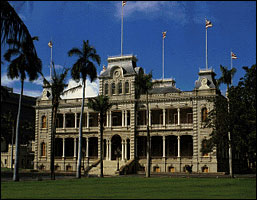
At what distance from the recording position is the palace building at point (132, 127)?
62562mm

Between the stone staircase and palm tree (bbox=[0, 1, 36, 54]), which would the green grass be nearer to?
palm tree (bbox=[0, 1, 36, 54])

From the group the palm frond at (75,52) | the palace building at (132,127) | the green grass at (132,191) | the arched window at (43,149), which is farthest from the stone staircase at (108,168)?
the green grass at (132,191)

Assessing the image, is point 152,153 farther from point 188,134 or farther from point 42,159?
point 42,159

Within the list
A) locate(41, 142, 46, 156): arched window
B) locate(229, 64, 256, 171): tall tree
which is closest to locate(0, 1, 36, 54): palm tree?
locate(229, 64, 256, 171): tall tree

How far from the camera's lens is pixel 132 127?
67.2 meters

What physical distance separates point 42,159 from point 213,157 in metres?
30.3

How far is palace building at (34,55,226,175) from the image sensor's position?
6256 centimetres

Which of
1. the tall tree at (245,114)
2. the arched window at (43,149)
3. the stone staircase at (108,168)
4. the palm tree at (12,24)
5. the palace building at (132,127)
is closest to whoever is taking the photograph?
the palm tree at (12,24)

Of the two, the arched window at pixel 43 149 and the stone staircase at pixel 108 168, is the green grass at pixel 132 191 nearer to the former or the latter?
the stone staircase at pixel 108 168

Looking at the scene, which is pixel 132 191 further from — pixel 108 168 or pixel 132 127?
pixel 132 127

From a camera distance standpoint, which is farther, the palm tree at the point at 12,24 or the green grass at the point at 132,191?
the green grass at the point at 132,191

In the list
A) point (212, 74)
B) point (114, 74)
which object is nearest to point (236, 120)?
point (212, 74)

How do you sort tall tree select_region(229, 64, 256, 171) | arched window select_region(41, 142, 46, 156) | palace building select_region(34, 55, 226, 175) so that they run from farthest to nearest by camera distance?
arched window select_region(41, 142, 46, 156)
palace building select_region(34, 55, 226, 175)
tall tree select_region(229, 64, 256, 171)

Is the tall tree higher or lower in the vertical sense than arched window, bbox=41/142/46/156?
higher
